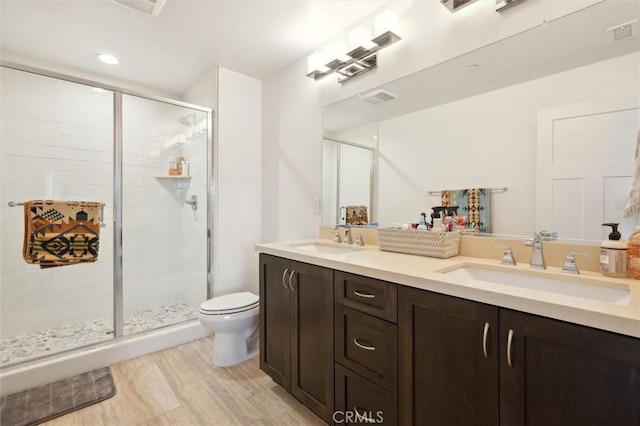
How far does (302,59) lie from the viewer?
2.46 m

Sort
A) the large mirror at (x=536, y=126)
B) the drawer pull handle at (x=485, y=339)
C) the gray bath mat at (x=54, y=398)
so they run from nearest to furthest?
the drawer pull handle at (x=485, y=339)
the large mirror at (x=536, y=126)
the gray bath mat at (x=54, y=398)

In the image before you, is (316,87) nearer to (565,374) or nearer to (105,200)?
(105,200)

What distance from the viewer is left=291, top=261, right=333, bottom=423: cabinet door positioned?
1.39 m

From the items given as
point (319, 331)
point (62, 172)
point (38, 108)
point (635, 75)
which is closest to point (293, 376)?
point (319, 331)

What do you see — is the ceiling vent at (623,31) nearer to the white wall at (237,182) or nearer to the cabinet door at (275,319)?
the cabinet door at (275,319)

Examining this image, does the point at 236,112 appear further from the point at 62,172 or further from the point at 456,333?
the point at 456,333

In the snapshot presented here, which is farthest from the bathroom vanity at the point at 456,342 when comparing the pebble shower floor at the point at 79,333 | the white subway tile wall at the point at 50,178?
the white subway tile wall at the point at 50,178

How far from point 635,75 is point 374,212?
129cm

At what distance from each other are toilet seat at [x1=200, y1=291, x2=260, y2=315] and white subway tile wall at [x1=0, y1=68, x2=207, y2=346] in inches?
24.5

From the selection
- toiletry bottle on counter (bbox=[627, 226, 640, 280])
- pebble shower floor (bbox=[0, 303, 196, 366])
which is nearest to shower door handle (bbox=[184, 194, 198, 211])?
pebble shower floor (bbox=[0, 303, 196, 366])

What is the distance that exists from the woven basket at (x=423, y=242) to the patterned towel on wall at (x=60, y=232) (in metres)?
2.09

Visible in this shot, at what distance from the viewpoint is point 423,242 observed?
1.45 m

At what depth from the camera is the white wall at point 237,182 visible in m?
2.67

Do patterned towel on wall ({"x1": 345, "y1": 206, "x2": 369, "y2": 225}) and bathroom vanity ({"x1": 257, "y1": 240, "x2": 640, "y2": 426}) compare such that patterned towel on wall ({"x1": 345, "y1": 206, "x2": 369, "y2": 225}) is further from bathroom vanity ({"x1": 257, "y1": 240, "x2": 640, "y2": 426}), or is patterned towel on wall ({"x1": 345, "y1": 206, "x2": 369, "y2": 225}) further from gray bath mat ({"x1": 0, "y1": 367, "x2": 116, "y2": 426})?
gray bath mat ({"x1": 0, "y1": 367, "x2": 116, "y2": 426})
